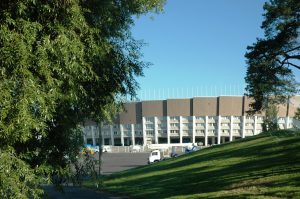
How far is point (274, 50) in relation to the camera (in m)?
26.7

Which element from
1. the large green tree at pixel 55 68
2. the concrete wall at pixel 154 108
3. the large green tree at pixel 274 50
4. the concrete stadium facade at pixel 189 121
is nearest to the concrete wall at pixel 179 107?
the concrete stadium facade at pixel 189 121

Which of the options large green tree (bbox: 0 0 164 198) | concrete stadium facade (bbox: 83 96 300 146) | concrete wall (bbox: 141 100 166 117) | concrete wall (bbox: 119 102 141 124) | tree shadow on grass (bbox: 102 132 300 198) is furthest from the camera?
concrete wall (bbox: 119 102 141 124)

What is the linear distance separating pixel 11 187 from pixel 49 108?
128cm

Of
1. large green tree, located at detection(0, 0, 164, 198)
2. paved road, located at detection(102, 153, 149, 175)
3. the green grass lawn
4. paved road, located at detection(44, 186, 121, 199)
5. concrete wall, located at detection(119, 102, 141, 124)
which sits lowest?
paved road, located at detection(102, 153, 149, 175)

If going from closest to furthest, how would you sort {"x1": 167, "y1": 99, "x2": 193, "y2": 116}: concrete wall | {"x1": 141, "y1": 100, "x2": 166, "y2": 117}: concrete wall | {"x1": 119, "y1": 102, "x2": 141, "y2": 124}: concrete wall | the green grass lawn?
the green grass lawn
{"x1": 167, "y1": 99, "x2": 193, "y2": 116}: concrete wall
{"x1": 141, "y1": 100, "x2": 166, "y2": 117}: concrete wall
{"x1": 119, "y1": 102, "x2": 141, "y2": 124}: concrete wall

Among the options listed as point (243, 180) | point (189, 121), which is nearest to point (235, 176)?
point (243, 180)

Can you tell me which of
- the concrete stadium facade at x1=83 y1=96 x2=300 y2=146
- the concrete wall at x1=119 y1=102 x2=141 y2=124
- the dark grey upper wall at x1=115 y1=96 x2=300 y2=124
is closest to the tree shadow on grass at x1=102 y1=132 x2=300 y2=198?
the dark grey upper wall at x1=115 y1=96 x2=300 y2=124

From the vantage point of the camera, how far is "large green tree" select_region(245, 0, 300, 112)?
2513cm

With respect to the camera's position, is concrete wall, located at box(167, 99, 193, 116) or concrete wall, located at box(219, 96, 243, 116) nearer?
concrete wall, located at box(219, 96, 243, 116)

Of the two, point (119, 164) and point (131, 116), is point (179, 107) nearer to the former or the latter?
point (131, 116)

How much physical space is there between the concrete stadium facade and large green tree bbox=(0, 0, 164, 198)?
116070mm

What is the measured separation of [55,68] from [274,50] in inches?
829

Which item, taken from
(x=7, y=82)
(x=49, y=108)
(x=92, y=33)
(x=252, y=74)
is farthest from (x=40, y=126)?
(x=252, y=74)

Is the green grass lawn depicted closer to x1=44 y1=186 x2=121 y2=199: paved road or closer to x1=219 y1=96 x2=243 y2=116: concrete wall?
x1=44 y1=186 x2=121 y2=199: paved road
